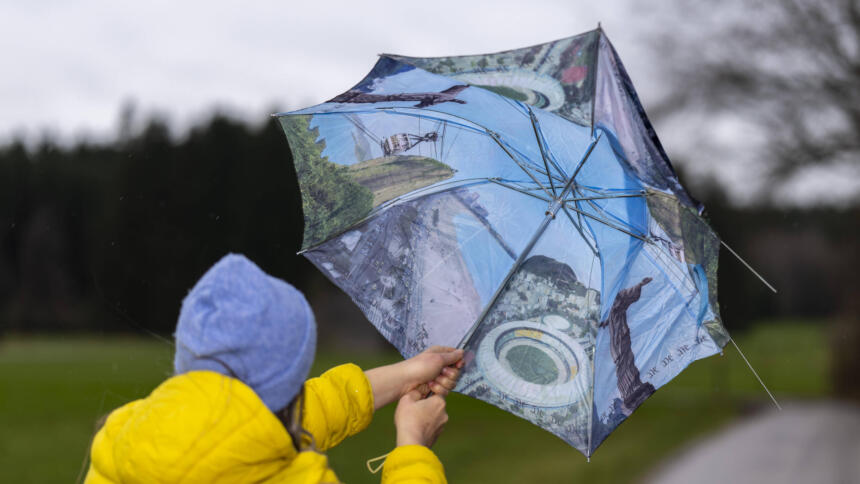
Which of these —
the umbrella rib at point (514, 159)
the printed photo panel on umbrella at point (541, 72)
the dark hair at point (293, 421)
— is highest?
the printed photo panel on umbrella at point (541, 72)

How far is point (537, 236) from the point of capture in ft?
7.23

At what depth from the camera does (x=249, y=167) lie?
57.4ft

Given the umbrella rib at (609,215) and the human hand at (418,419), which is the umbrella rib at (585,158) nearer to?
the umbrella rib at (609,215)

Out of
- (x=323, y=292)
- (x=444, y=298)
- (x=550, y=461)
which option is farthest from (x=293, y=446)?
(x=323, y=292)

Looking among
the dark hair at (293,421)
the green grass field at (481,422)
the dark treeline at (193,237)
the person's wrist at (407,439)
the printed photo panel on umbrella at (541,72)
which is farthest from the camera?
the dark treeline at (193,237)

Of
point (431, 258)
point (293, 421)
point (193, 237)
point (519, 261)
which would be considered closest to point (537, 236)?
point (519, 261)

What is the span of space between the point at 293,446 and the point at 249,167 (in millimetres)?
16904

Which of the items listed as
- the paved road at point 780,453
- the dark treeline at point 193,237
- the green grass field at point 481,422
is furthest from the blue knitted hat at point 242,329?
the paved road at point 780,453

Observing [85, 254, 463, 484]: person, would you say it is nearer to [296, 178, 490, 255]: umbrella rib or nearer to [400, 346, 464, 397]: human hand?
[400, 346, 464, 397]: human hand

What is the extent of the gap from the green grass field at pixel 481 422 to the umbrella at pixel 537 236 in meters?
1.55

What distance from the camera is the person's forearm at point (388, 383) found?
77.5 inches

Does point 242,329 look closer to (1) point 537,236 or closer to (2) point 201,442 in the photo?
(2) point 201,442

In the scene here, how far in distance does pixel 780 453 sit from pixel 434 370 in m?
9.18

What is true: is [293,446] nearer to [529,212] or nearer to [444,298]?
[444,298]
